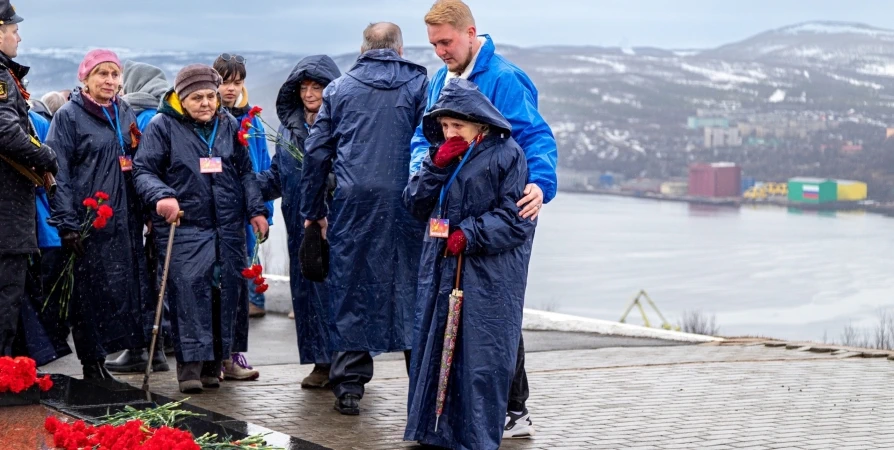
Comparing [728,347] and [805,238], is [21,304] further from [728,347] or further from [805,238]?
[805,238]

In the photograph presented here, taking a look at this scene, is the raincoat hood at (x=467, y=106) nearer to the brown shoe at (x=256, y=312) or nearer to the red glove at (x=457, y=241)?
the red glove at (x=457, y=241)

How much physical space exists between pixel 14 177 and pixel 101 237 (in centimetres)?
78

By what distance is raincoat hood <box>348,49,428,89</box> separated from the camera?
23.2 feet

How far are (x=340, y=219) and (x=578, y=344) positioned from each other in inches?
164

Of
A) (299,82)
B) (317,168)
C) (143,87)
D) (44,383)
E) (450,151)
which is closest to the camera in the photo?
(450,151)

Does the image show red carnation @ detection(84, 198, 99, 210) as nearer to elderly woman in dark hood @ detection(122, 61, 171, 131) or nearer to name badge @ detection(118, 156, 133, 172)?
name badge @ detection(118, 156, 133, 172)

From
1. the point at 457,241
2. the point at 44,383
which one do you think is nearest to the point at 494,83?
the point at 457,241

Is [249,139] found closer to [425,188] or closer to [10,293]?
[10,293]

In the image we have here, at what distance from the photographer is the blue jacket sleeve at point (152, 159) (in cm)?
748

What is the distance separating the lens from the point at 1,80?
6.95 m

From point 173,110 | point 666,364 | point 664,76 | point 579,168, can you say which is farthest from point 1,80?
point 664,76

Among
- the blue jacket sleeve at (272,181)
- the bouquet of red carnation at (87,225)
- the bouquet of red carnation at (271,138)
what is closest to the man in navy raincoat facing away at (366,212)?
the bouquet of red carnation at (271,138)

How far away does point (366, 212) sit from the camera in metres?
6.96

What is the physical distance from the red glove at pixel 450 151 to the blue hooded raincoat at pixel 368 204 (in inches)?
45.4
